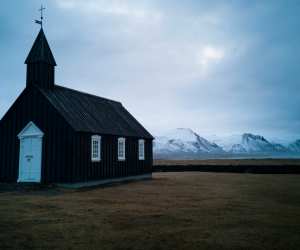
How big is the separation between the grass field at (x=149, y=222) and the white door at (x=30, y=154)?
4887 millimetres

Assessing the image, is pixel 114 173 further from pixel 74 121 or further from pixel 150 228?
pixel 150 228

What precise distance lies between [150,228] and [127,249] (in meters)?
2.28

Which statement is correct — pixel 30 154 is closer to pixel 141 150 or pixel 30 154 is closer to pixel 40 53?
pixel 40 53

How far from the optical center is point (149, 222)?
11.6 meters

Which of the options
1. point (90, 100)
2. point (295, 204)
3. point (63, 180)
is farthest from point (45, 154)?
point (295, 204)

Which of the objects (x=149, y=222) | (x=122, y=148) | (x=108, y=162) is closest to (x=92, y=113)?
(x=122, y=148)

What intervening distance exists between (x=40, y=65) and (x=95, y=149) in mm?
6958

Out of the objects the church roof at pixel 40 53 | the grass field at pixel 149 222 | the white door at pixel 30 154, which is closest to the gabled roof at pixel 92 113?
the church roof at pixel 40 53

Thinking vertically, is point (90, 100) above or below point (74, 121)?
above

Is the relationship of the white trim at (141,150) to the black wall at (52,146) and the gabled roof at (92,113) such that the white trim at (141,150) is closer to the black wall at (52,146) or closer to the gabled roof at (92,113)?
the gabled roof at (92,113)

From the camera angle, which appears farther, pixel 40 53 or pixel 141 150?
pixel 141 150

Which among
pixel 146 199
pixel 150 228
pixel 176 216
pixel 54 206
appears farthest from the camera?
pixel 146 199

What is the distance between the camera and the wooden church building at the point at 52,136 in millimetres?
22609

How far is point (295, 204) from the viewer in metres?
15.8
